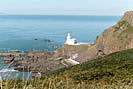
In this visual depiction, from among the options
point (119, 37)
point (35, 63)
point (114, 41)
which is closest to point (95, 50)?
point (114, 41)

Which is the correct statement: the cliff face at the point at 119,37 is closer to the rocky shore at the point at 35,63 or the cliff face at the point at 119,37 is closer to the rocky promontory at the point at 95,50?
the rocky promontory at the point at 95,50

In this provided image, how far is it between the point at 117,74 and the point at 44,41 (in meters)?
83.5

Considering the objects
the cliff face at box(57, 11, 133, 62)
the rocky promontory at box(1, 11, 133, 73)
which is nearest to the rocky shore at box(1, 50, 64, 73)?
the rocky promontory at box(1, 11, 133, 73)

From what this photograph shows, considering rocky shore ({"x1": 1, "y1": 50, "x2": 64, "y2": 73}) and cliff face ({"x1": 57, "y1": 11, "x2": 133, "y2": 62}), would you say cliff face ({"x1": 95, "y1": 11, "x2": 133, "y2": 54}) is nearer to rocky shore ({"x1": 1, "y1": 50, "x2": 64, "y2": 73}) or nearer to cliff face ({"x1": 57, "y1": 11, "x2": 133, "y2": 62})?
cliff face ({"x1": 57, "y1": 11, "x2": 133, "y2": 62})

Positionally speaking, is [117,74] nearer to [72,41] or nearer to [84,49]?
[84,49]

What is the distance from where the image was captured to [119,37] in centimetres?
5244

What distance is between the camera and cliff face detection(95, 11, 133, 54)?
49.8 m

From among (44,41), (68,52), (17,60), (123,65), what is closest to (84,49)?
(68,52)

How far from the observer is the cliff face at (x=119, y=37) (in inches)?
1961

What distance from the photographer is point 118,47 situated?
50.6m

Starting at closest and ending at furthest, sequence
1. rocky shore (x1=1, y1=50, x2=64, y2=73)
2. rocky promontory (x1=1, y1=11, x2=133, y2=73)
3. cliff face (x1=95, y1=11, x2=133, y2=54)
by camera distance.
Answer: rocky shore (x1=1, y1=50, x2=64, y2=73), cliff face (x1=95, y1=11, x2=133, y2=54), rocky promontory (x1=1, y1=11, x2=133, y2=73)

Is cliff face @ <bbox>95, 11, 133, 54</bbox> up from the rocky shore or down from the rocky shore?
up

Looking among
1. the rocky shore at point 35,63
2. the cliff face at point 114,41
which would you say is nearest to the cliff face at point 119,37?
the cliff face at point 114,41

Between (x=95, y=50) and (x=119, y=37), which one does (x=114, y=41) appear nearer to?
(x=119, y=37)
